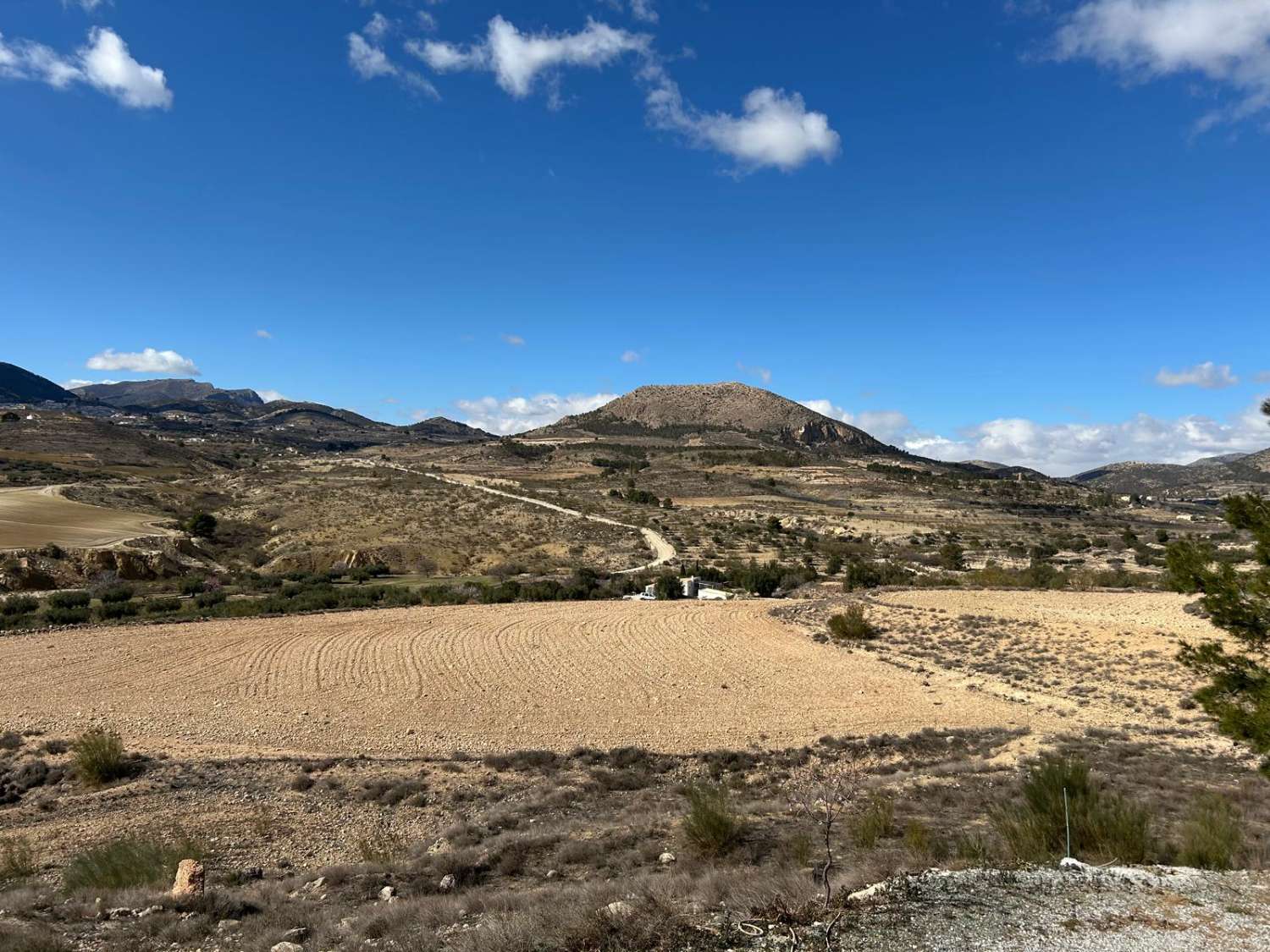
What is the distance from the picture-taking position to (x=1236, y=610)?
23.3 feet

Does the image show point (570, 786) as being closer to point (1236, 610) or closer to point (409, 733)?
point (409, 733)

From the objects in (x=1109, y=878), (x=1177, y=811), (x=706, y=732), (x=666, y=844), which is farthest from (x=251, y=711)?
(x=1177, y=811)

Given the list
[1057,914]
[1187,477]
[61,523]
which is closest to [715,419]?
[1187,477]

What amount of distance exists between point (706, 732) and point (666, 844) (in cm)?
580

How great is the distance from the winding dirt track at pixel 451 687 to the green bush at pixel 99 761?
1.18 m

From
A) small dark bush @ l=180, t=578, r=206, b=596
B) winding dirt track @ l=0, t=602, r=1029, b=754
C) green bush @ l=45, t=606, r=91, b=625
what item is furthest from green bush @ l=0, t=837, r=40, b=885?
small dark bush @ l=180, t=578, r=206, b=596

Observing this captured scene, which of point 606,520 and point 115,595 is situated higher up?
point 606,520

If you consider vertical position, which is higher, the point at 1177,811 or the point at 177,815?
the point at 1177,811

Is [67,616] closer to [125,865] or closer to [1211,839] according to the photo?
[125,865]

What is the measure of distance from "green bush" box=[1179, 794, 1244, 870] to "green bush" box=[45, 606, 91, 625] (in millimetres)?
25486

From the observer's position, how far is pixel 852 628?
69.4ft

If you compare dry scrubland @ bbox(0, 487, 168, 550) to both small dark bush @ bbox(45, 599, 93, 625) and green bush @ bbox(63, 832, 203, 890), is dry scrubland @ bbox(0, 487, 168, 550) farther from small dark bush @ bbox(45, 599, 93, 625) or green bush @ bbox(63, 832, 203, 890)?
green bush @ bbox(63, 832, 203, 890)

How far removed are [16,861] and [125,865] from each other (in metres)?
1.64

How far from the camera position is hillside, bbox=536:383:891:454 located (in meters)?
157
